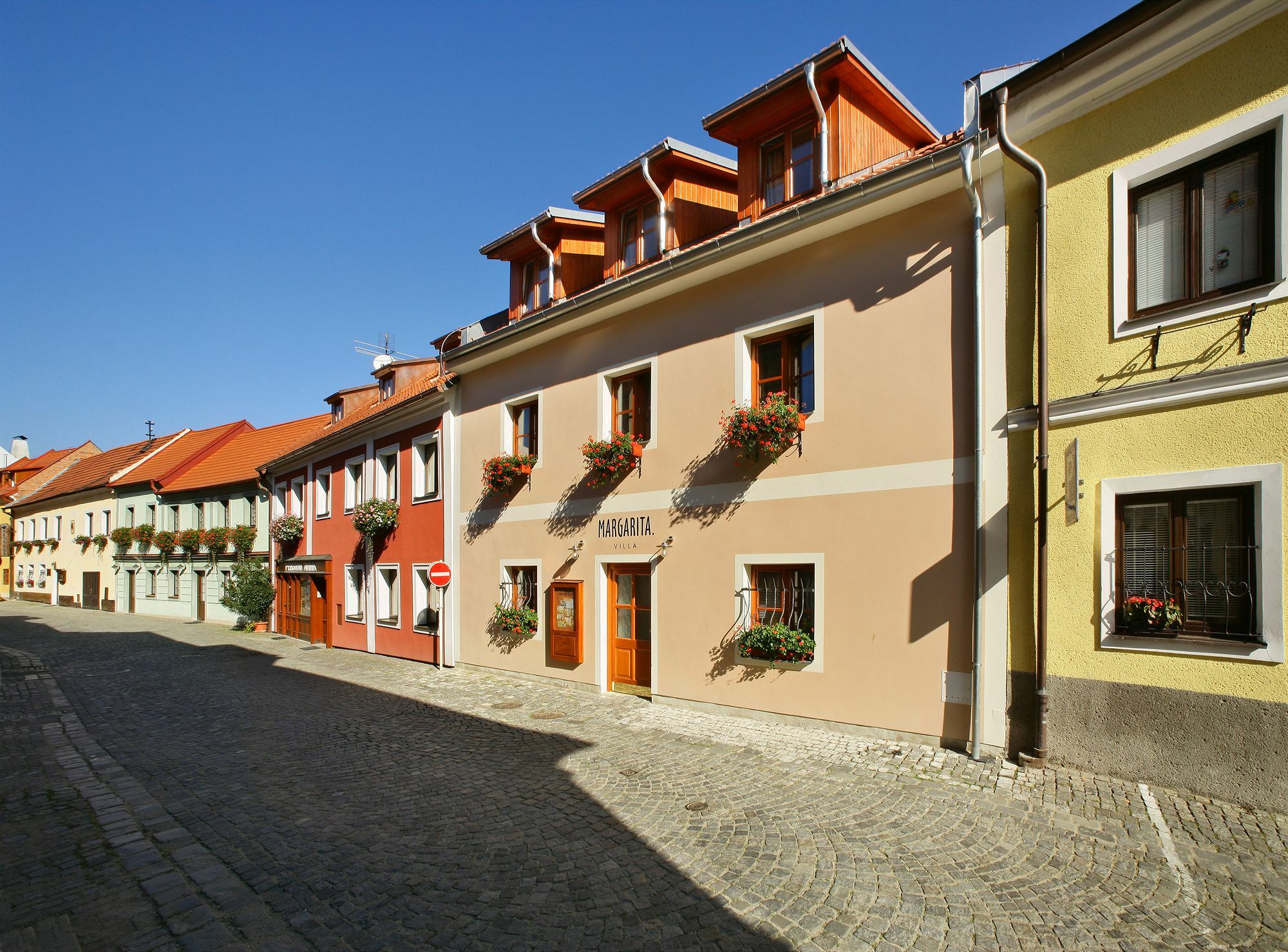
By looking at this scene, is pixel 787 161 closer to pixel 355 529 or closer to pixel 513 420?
pixel 513 420

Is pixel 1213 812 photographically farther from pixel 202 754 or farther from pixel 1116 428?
pixel 202 754

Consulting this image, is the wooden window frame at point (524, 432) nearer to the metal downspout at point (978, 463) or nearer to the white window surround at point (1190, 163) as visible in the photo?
the metal downspout at point (978, 463)

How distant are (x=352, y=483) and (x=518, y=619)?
9362mm

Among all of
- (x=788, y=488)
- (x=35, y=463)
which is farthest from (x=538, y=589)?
(x=35, y=463)

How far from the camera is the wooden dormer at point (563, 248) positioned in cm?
1373

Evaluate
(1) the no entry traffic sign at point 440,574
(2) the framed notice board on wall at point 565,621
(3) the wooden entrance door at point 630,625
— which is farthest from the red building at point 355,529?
(3) the wooden entrance door at point 630,625

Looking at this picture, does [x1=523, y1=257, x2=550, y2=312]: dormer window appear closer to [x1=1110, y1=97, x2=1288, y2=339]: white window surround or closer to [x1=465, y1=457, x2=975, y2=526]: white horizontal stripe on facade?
[x1=465, y1=457, x2=975, y2=526]: white horizontal stripe on facade

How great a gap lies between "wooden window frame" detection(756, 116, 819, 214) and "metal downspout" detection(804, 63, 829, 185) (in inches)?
3.2

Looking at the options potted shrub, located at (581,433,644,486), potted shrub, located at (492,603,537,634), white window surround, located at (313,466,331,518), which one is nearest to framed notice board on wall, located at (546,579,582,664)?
potted shrub, located at (492,603,537,634)

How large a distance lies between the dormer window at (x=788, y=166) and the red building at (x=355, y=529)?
8002mm

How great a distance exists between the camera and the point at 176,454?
3575 centimetres

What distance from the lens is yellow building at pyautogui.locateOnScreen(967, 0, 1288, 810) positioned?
5.80 meters

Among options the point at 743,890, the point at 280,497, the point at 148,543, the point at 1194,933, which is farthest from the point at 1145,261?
the point at 148,543

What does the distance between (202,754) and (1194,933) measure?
9481mm
